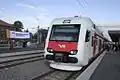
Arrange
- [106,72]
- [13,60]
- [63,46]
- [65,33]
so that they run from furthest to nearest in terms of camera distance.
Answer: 1. [13,60]
2. [65,33]
3. [106,72]
4. [63,46]

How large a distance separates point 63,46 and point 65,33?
0.96 metres

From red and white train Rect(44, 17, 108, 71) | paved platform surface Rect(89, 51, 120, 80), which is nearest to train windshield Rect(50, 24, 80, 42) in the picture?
red and white train Rect(44, 17, 108, 71)

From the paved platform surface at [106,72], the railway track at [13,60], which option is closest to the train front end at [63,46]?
the paved platform surface at [106,72]

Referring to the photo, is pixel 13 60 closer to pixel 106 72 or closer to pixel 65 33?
pixel 65 33

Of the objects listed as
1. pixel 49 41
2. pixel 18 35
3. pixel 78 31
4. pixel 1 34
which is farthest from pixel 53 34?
pixel 1 34

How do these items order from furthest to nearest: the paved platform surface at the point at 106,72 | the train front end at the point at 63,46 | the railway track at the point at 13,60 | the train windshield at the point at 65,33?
the railway track at the point at 13,60 → the train windshield at the point at 65,33 → the train front end at the point at 63,46 → the paved platform surface at the point at 106,72

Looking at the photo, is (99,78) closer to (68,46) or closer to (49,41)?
(68,46)

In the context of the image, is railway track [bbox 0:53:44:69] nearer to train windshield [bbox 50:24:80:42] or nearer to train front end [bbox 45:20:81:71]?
train front end [bbox 45:20:81:71]

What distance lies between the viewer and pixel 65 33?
44.0 feet

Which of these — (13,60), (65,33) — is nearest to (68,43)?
(65,33)

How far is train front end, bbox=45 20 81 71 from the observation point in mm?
12484

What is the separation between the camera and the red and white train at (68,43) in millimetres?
12516

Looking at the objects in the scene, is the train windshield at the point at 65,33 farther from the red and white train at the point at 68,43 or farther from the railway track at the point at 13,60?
the railway track at the point at 13,60

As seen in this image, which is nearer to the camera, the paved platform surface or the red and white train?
the paved platform surface
